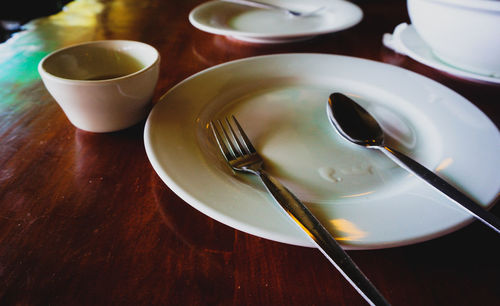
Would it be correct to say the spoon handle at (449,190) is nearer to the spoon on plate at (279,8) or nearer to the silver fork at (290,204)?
the silver fork at (290,204)

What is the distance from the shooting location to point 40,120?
36 centimetres

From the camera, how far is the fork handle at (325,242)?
0.16 metres

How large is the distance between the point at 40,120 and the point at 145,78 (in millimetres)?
152

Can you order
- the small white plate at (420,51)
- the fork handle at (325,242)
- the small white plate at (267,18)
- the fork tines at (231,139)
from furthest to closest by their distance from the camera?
the small white plate at (267,18) < the small white plate at (420,51) < the fork tines at (231,139) < the fork handle at (325,242)

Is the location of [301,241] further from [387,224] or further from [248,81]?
[248,81]

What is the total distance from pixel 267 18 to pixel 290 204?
0.57 m

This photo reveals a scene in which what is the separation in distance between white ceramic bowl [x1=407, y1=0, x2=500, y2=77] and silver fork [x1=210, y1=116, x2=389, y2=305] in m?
0.28

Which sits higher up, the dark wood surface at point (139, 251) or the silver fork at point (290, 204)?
the silver fork at point (290, 204)

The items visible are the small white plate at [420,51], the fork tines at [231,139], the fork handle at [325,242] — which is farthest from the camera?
the small white plate at [420,51]

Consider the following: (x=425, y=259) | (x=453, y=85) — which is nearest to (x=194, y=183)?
(x=425, y=259)

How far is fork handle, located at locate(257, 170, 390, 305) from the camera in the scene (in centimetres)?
16

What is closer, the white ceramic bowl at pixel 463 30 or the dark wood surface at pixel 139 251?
the dark wood surface at pixel 139 251

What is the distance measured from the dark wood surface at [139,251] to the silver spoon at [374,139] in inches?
1.3

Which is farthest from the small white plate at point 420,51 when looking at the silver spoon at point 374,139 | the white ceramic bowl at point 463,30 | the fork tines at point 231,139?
the fork tines at point 231,139
